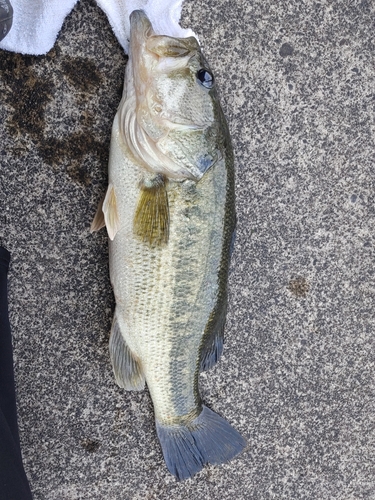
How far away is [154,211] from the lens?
1.49 m

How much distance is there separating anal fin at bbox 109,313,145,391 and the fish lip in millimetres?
916

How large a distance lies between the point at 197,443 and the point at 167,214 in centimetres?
86

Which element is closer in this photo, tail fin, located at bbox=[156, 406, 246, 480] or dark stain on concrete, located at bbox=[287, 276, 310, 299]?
tail fin, located at bbox=[156, 406, 246, 480]

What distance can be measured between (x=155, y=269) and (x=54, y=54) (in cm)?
83

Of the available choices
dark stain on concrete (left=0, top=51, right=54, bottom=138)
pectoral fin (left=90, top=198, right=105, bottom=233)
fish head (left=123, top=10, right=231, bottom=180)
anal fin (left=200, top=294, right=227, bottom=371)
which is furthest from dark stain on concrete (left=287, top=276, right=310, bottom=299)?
dark stain on concrete (left=0, top=51, right=54, bottom=138)

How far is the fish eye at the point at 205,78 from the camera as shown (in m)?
1.49

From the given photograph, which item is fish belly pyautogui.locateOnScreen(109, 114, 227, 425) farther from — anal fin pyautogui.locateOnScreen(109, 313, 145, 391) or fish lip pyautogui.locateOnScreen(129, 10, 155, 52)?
fish lip pyautogui.locateOnScreen(129, 10, 155, 52)

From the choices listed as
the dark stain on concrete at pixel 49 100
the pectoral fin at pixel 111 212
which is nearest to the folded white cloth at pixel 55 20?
the dark stain on concrete at pixel 49 100

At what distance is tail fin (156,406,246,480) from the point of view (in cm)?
174

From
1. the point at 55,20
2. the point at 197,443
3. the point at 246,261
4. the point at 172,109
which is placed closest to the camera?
the point at 172,109

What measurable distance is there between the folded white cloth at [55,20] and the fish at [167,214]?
109mm

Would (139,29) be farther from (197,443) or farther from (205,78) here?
(197,443)

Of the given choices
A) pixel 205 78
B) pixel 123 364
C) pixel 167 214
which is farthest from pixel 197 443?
pixel 205 78

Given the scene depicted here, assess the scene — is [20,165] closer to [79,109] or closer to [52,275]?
[79,109]
